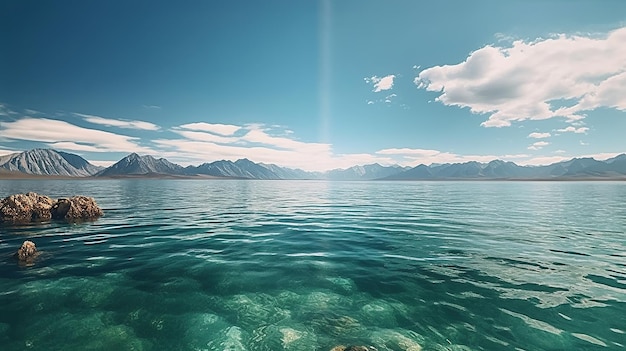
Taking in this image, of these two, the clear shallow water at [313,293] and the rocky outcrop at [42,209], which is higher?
the rocky outcrop at [42,209]

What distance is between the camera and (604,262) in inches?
596

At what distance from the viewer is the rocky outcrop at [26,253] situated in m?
15.3

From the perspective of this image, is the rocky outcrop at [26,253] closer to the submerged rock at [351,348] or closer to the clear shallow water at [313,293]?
the clear shallow water at [313,293]

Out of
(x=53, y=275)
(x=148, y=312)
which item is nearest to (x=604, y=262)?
(x=148, y=312)

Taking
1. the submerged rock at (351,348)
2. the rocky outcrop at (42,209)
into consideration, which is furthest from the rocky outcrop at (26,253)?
the submerged rock at (351,348)

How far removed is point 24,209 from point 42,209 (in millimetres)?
1345

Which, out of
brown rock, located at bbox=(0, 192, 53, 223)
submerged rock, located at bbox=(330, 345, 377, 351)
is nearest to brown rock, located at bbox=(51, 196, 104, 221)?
brown rock, located at bbox=(0, 192, 53, 223)

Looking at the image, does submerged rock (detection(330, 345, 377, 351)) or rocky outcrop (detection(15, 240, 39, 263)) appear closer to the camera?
submerged rock (detection(330, 345, 377, 351))

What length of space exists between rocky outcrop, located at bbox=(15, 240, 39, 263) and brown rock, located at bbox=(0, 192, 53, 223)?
54.4ft

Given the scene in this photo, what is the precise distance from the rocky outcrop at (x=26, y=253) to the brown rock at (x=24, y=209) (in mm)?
16571

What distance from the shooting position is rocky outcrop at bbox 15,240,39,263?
15.3 metres

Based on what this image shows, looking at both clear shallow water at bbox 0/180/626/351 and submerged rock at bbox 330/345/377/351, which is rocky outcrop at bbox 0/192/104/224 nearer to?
clear shallow water at bbox 0/180/626/351

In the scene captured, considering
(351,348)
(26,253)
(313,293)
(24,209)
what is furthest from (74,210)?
(351,348)

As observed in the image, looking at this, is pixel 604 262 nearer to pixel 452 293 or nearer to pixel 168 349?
pixel 452 293
